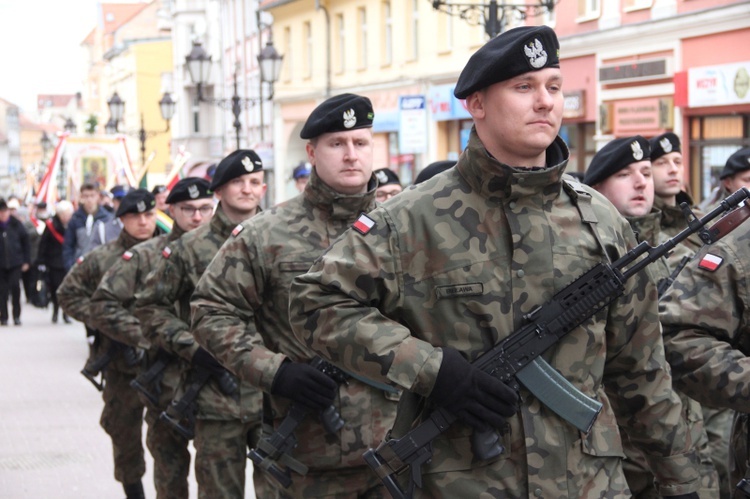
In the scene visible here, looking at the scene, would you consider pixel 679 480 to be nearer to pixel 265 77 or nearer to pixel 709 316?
pixel 709 316

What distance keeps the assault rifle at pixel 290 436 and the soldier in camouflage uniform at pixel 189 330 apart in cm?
109

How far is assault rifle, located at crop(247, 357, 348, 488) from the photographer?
4934 millimetres

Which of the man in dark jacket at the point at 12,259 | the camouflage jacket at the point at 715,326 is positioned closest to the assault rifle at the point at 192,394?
the camouflage jacket at the point at 715,326

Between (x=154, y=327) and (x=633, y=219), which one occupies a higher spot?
(x=633, y=219)

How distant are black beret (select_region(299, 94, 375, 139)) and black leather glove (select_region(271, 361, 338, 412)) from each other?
0.97 m

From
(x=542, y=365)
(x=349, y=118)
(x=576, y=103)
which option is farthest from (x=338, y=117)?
(x=576, y=103)

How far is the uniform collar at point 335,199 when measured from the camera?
519 centimetres

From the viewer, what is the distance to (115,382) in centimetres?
856

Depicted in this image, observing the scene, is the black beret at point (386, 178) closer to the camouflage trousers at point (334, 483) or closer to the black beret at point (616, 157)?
the black beret at point (616, 157)

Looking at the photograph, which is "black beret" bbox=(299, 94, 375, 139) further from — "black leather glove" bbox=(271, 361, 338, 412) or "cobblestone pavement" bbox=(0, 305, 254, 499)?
"cobblestone pavement" bbox=(0, 305, 254, 499)

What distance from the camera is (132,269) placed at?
8.24 meters

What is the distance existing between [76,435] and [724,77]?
40.7ft

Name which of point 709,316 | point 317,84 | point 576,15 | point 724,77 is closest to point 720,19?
point 724,77

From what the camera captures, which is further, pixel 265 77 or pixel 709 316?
pixel 265 77
